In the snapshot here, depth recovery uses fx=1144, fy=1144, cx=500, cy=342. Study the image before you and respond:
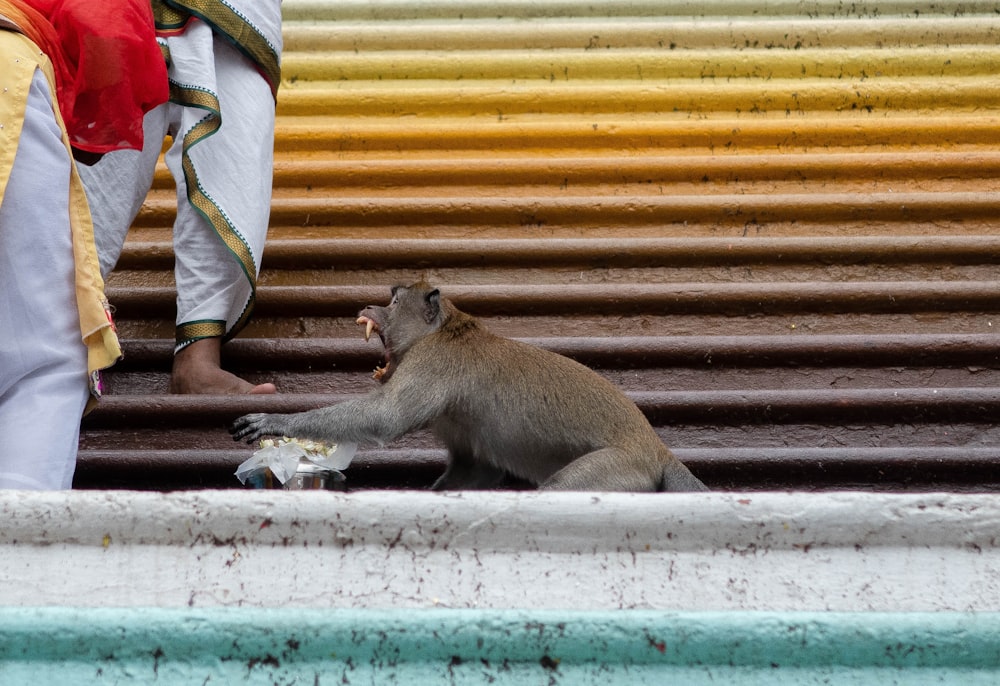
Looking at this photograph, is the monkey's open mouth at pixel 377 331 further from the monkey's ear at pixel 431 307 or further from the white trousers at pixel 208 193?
the white trousers at pixel 208 193

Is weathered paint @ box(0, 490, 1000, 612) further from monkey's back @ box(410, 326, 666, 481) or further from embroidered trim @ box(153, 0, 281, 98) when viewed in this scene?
embroidered trim @ box(153, 0, 281, 98)

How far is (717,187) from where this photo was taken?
3.79m

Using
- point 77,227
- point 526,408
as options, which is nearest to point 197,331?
point 77,227

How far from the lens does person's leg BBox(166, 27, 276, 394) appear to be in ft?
9.76

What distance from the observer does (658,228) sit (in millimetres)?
3648

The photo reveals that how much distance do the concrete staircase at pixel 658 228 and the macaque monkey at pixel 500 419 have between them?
15 cm

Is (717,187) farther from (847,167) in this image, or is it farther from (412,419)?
(412,419)

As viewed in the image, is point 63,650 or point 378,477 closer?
point 63,650

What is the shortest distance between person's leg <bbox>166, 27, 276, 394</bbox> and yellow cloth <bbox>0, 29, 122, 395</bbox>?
0.78m

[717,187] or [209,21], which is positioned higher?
[209,21]

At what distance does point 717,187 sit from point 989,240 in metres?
0.86

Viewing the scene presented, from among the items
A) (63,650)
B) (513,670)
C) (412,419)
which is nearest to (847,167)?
(412,419)

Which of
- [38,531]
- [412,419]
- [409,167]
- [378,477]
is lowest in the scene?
[378,477]

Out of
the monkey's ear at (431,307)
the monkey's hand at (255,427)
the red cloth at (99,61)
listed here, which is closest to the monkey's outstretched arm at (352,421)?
the monkey's hand at (255,427)
